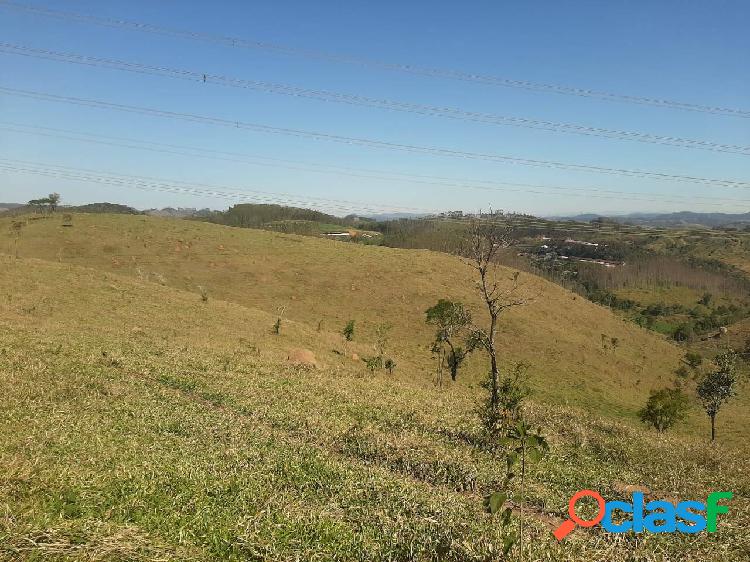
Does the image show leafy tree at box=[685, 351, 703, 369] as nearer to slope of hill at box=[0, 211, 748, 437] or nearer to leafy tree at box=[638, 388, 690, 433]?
slope of hill at box=[0, 211, 748, 437]

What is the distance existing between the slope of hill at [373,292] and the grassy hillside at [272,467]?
28078 millimetres

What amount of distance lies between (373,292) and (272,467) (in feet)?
211

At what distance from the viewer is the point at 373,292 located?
75.8m

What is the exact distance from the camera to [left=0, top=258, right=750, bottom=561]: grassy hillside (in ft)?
25.0

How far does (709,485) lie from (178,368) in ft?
72.9

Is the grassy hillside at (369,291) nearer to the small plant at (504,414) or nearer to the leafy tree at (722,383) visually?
the leafy tree at (722,383)

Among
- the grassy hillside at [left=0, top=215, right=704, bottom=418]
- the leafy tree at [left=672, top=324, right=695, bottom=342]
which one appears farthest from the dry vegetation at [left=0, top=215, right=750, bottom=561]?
the leafy tree at [left=672, top=324, right=695, bottom=342]

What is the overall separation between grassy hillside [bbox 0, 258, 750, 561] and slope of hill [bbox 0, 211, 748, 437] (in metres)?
28.1

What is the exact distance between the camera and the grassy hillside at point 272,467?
25.0 ft

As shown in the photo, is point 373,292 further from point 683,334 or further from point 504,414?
point 683,334

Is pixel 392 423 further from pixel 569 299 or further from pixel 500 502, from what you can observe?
pixel 569 299

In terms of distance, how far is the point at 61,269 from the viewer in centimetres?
5231

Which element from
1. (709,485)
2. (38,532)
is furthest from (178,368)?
(709,485)

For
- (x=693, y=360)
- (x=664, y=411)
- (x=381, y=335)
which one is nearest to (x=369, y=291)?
(x=381, y=335)
